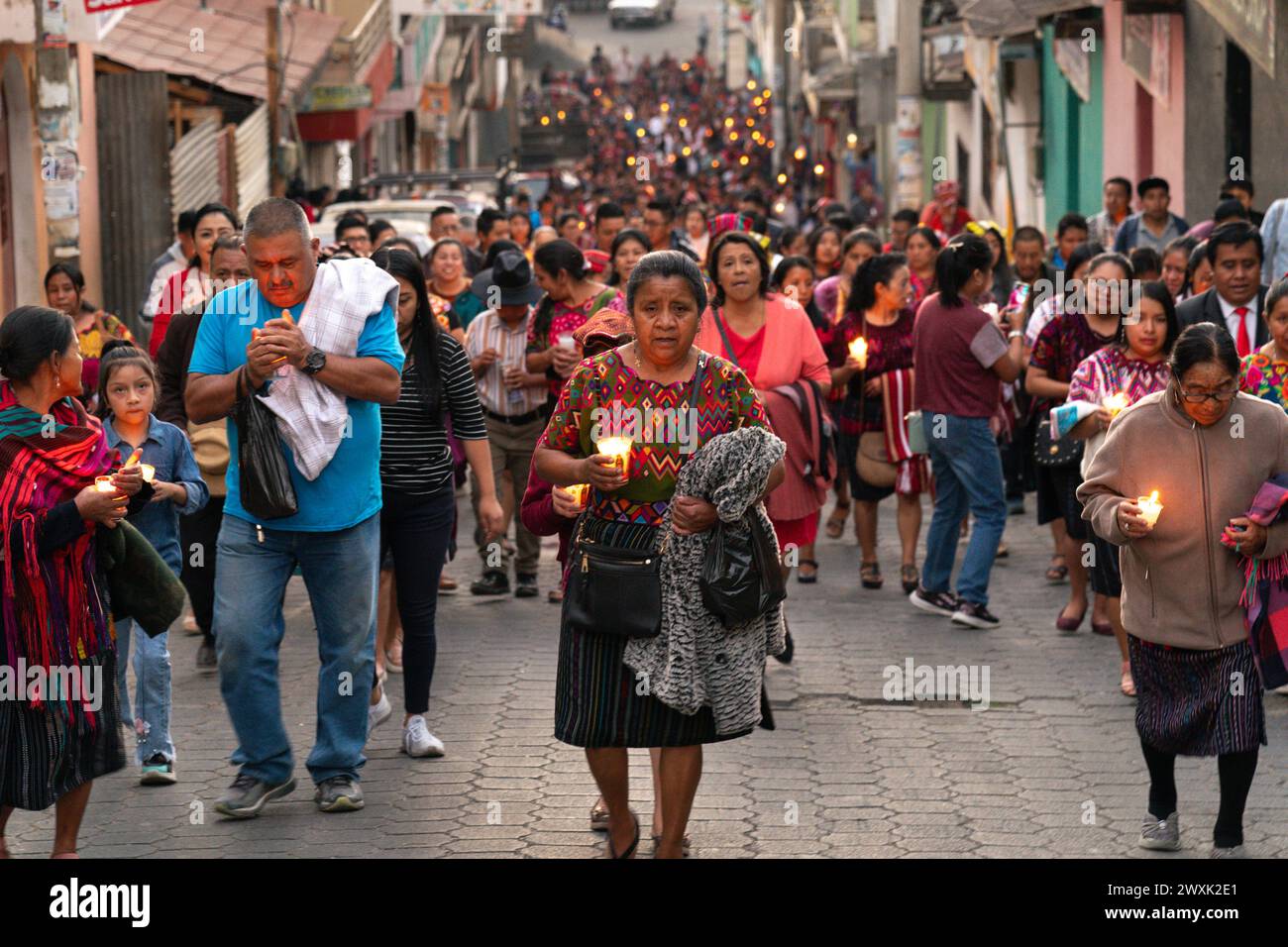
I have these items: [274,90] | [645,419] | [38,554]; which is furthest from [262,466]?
[274,90]

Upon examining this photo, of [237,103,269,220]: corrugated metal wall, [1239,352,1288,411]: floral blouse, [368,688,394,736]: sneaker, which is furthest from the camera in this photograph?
[237,103,269,220]: corrugated metal wall

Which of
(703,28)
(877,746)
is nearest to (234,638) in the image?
(877,746)

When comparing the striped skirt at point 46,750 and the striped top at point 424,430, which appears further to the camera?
the striped top at point 424,430

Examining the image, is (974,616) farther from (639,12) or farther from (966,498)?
(639,12)

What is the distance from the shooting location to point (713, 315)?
8.82 m

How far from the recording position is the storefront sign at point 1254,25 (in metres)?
13.2

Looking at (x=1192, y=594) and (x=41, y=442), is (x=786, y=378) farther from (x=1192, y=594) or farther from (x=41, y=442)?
(x=41, y=442)

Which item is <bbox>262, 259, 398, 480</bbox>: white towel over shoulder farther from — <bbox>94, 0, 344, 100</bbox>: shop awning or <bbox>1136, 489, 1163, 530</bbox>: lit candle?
<bbox>94, 0, 344, 100</bbox>: shop awning

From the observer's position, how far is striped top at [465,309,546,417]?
11336mm

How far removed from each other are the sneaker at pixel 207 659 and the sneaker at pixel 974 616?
11.6 feet

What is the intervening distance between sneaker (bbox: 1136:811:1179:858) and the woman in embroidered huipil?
146 cm

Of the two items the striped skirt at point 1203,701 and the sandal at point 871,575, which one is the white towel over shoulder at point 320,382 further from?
the sandal at point 871,575

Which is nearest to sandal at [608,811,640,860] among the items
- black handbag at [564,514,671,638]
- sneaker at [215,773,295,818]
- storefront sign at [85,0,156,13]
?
black handbag at [564,514,671,638]

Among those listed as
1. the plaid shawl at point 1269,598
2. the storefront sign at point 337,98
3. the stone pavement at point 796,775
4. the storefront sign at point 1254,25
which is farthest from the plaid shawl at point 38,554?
the storefront sign at point 337,98
